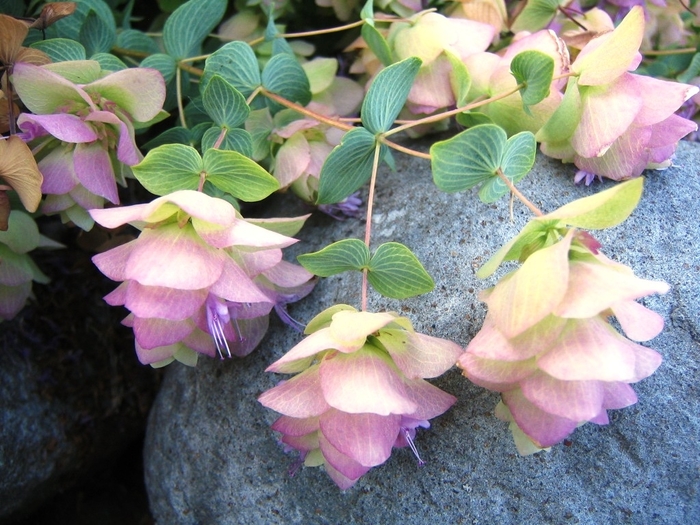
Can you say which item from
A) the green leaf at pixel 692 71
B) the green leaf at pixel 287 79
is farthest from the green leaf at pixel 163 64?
the green leaf at pixel 692 71

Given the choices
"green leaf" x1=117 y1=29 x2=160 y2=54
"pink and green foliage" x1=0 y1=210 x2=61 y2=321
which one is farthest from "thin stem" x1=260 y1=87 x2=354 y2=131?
"pink and green foliage" x1=0 y1=210 x2=61 y2=321

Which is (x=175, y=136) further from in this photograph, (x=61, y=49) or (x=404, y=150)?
(x=404, y=150)

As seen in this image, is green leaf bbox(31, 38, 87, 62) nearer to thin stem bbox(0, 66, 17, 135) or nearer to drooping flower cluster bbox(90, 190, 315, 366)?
thin stem bbox(0, 66, 17, 135)

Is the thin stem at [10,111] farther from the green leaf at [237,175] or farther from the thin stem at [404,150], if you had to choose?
the thin stem at [404,150]

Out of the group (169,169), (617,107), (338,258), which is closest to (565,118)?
(617,107)

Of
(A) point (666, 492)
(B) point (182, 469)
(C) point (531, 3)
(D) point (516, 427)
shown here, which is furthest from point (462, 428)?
(C) point (531, 3)
